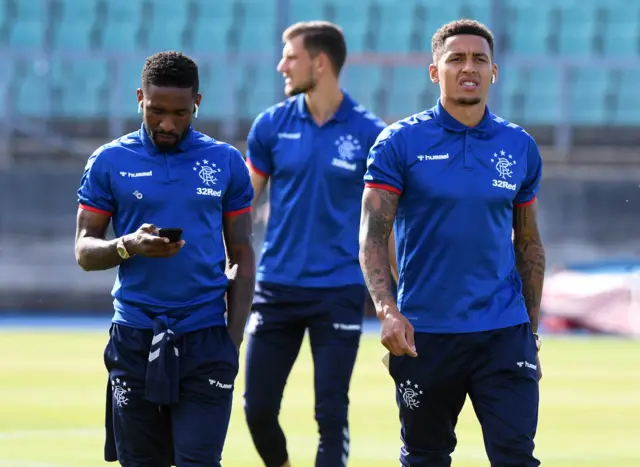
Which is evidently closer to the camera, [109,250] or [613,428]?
[109,250]

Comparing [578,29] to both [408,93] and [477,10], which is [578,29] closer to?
[477,10]

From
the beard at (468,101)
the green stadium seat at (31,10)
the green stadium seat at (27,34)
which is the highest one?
the green stadium seat at (31,10)

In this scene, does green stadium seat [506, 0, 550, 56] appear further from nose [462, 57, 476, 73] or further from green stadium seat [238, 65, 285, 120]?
nose [462, 57, 476, 73]

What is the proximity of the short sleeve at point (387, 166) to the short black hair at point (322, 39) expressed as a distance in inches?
91.8

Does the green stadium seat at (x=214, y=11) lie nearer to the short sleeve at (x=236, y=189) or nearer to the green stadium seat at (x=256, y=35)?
the green stadium seat at (x=256, y=35)

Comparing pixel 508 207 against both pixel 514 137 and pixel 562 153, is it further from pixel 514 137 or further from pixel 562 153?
pixel 562 153

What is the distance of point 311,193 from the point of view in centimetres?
735

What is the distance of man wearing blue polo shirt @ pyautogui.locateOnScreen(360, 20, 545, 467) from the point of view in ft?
17.7

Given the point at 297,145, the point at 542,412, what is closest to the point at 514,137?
the point at 297,145

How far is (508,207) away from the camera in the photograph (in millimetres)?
5500

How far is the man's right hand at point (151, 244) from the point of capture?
15.8ft

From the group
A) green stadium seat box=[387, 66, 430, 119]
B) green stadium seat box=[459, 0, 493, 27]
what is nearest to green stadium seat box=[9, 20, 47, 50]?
green stadium seat box=[387, 66, 430, 119]

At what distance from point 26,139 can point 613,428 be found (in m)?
13.3

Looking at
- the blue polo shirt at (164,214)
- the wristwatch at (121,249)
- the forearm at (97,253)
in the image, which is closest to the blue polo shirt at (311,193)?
the blue polo shirt at (164,214)
